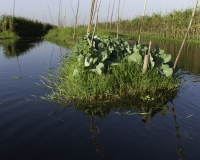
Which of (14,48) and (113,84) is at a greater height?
(113,84)

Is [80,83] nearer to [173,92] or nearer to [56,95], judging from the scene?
[56,95]

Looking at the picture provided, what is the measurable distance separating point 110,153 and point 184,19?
2864 cm

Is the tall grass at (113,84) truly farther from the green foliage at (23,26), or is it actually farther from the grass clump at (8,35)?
the green foliage at (23,26)

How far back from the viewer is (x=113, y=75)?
607 cm

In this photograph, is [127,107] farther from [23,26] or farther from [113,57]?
[23,26]

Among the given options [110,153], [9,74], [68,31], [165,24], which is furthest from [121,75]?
[165,24]

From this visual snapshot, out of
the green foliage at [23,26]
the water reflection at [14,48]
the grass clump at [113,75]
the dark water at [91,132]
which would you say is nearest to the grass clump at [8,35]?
the green foliage at [23,26]

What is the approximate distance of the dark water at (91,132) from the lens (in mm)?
3564

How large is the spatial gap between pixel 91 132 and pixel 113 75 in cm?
213

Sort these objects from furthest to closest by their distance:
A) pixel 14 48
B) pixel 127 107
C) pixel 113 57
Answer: pixel 14 48, pixel 113 57, pixel 127 107

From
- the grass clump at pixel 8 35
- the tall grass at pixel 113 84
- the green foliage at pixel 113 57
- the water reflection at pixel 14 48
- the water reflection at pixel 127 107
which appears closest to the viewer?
the water reflection at pixel 127 107

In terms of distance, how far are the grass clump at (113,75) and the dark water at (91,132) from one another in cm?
59

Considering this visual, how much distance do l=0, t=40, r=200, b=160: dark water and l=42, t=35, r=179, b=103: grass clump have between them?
59 cm

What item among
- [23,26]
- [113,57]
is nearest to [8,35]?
[23,26]
